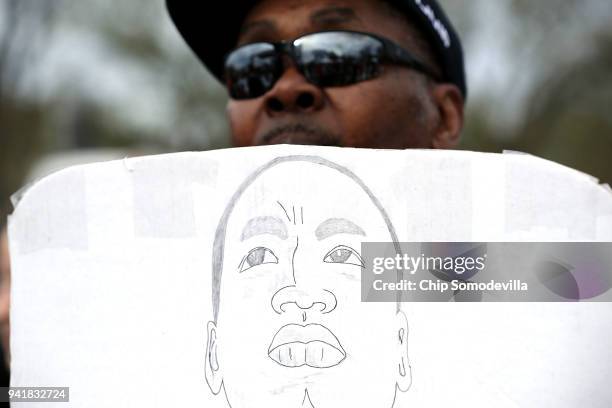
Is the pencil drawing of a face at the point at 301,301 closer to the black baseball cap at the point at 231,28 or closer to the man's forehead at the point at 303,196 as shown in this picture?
the man's forehead at the point at 303,196

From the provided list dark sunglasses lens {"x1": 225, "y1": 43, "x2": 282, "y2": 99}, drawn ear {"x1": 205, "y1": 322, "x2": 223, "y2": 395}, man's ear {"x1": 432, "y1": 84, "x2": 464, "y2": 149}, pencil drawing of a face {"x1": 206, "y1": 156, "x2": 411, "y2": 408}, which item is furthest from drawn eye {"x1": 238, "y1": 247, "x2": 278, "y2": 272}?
man's ear {"x1": 432, "y1": 84, "x2": 464, "y2": 149}

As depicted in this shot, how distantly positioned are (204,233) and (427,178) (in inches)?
13.7

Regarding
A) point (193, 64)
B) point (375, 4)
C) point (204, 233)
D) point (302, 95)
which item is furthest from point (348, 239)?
point (193, 64)

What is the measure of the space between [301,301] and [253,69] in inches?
26.0

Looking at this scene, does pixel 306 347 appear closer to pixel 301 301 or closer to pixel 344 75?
pixel 301 301

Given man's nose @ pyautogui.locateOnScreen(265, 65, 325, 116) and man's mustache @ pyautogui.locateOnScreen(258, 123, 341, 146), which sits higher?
man's nose @ pyautogui.locateOnScreen(265, 65, 325, 116)

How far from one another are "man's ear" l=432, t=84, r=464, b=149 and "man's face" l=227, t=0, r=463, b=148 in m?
0.02

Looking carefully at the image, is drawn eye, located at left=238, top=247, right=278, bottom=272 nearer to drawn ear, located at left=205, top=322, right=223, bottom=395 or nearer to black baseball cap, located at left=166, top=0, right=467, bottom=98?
drawn ear, located at left=205, top=322, right=223, bottom=395

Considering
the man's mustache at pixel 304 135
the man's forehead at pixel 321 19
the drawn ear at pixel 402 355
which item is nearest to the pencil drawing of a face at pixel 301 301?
the drawn ear at pixel 402 355

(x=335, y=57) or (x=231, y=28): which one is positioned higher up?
(x=231, y=28)

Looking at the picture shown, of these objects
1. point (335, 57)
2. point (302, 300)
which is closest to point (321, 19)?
point (335, 57)

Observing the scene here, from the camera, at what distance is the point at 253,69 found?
1.61 m

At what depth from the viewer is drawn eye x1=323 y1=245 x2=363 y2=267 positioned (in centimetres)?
113

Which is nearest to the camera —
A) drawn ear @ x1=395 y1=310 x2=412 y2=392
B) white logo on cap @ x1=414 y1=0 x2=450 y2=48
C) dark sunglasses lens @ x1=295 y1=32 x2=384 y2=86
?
drawn ear @ x1=395 y1=310 x2=412 y2=392
